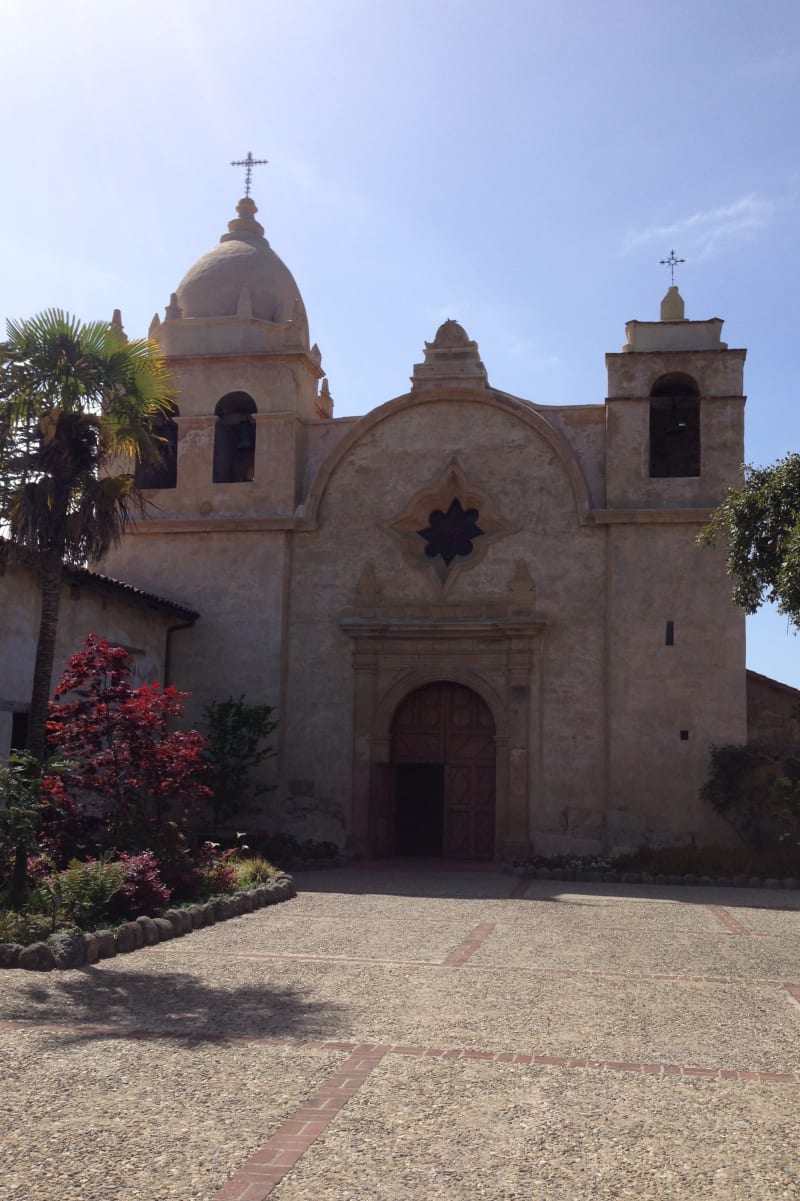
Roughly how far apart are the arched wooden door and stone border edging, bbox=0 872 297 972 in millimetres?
7464

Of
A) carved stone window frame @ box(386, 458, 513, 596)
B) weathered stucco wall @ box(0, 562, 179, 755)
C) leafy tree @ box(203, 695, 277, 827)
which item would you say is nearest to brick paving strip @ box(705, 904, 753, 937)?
carved stone window frame @ box(386, 458, 513, 596)

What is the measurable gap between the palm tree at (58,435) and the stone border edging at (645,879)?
8.93 meters

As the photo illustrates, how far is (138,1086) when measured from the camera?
618 cm

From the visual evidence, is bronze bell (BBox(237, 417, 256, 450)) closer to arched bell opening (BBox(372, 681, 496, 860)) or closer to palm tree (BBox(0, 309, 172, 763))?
arched bell opening (BBox(372, 681, 496, 860))

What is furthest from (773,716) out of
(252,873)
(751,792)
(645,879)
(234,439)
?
(234,439)

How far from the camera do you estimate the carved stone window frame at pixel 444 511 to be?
21109 millimetres

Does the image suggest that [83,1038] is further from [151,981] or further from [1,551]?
[1,551]

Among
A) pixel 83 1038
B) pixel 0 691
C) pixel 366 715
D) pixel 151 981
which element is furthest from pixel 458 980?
pixel 366 715

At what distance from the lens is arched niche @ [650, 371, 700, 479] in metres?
21.3

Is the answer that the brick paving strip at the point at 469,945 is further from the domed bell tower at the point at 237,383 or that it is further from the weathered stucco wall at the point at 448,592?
the domed bell tower at the point at 237,383

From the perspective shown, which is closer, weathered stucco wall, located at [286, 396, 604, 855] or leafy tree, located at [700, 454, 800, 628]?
leafy tree, located at [700, 454, 800, 628]

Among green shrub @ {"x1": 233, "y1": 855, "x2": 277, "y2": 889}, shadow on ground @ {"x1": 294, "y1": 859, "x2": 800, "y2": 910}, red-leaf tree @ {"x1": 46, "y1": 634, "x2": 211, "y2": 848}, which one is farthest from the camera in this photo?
shadow on ground @ {"x1": 294, "y1": 859, "x2": 800, "y2": 910}

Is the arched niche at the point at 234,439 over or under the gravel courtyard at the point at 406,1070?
over

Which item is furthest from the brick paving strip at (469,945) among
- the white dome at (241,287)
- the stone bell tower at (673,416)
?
the white dome at (241,287)
